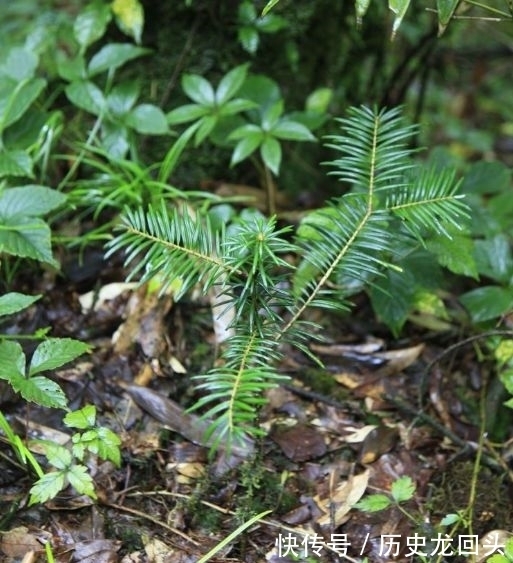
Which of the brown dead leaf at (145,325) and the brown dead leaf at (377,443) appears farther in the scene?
the brown dead leaf at (145,325)

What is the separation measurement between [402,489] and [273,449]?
337 millimetres

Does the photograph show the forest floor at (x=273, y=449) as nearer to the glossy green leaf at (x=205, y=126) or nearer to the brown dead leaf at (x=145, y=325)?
the brown dead leaf at (x=145, y=325)

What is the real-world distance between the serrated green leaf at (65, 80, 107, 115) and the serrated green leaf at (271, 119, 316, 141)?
0.54m

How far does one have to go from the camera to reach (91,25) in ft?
7.25

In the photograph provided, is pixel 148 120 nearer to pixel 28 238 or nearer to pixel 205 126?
pixel 205 126

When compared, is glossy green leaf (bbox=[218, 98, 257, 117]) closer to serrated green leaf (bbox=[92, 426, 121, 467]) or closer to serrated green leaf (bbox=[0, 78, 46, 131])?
serrated green leaf (bbox=[0, 78, 46, 131])

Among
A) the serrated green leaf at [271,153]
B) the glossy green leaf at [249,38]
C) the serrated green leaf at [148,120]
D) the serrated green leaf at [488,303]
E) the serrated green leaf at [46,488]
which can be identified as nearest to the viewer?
the serrated green leaf at [46,488]

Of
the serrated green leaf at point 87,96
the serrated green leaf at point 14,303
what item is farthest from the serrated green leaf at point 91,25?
the serrated green leaf at point 14,303

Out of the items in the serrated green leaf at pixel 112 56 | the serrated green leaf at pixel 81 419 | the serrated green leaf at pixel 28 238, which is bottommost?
the serrated green leaf at pixel 81 419

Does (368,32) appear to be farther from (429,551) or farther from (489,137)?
(429,551)

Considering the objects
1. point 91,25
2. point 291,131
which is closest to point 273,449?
point 291,131

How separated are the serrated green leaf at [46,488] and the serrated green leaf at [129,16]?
1.36 m

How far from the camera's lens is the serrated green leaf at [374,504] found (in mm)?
1593

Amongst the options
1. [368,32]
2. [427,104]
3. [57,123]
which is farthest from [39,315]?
[427,104]
